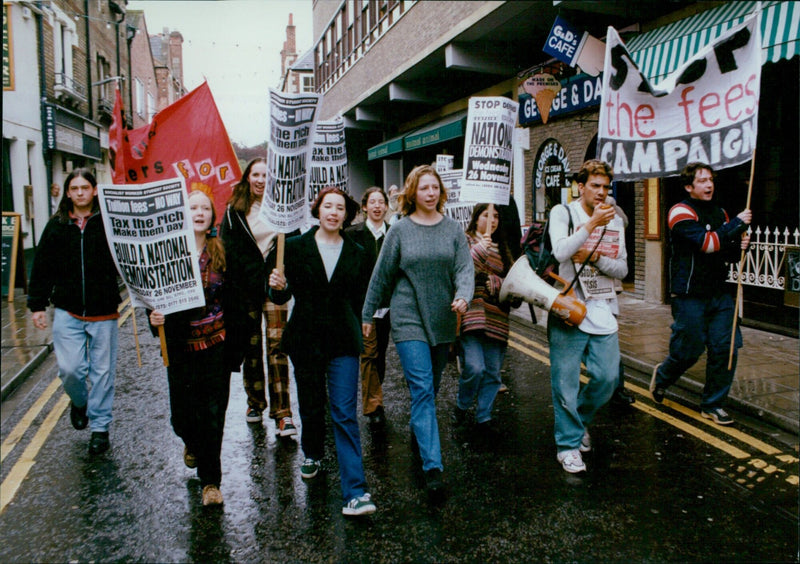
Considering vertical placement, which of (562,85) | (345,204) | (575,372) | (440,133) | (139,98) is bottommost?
(575,372)

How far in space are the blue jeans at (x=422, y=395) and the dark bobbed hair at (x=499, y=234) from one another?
1.28 m

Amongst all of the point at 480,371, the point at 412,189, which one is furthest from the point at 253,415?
the point at 412,189

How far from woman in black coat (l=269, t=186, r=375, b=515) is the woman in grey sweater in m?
0.25

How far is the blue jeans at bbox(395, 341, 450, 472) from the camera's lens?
154 inches

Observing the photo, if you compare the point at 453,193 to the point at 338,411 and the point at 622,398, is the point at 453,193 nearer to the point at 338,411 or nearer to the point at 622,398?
the point at 622,398

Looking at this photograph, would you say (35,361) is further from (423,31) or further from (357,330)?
(423,31)

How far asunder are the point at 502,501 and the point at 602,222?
1.71 meters

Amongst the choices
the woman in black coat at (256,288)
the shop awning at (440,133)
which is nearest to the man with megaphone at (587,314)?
the woman in black coat at (256,288)

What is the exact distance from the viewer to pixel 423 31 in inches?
566

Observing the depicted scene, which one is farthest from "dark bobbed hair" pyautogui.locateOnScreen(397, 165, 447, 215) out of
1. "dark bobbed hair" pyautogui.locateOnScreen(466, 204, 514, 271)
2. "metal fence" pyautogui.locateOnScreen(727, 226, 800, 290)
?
"metal fence" pyautogui.locateOnScreen(727, 226, 800, 290)

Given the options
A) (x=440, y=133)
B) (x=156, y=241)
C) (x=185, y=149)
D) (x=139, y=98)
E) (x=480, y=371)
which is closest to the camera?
(x=156, y=241)

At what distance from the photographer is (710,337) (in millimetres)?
4953

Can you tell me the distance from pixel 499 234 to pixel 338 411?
222 cm

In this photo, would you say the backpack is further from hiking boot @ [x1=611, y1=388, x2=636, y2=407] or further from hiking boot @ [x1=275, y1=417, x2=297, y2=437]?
hiking boot @ [x1=275, y1=417, x2=297, y2=437]
